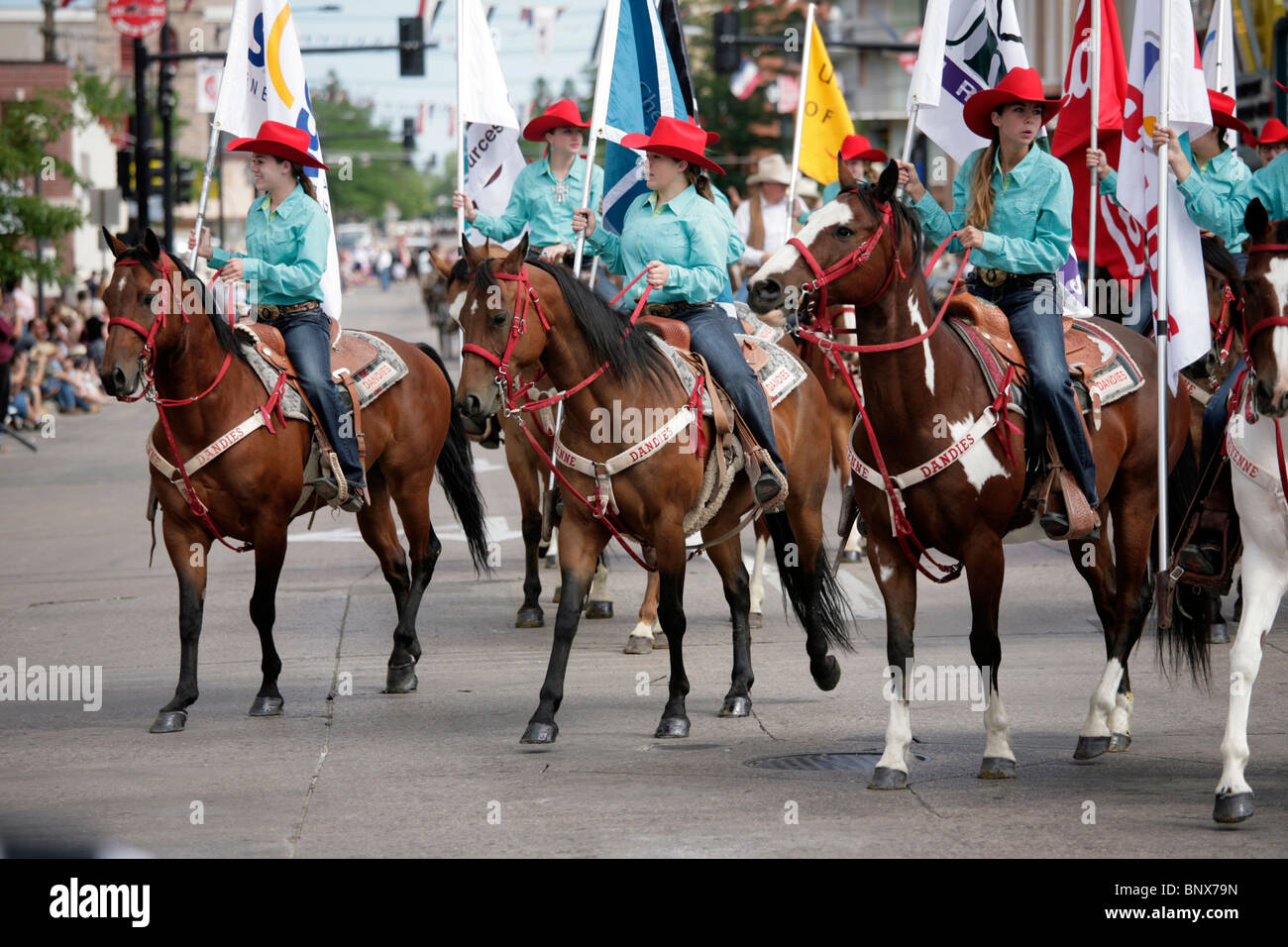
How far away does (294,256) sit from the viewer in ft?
32.0

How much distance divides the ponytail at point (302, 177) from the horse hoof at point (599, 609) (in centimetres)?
366

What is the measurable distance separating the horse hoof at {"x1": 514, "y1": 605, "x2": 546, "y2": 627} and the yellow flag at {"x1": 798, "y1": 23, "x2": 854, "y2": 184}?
23.0ft

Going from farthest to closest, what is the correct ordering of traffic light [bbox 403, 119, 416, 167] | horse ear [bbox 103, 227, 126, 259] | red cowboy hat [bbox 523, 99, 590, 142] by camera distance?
traffic light [bbox 403, 119, 416, 167] → red cowboy hat [bbox 523, 99, 590, 142] → horse ear [bbox 103, 227, 126, 259]

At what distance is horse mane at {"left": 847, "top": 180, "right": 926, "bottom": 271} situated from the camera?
24.3 feet

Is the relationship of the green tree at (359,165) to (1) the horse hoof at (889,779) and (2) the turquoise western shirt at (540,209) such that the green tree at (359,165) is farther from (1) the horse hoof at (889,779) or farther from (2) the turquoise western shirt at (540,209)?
(1) the horse hoof at (889,779)

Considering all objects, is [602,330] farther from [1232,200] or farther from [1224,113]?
[1224,113]

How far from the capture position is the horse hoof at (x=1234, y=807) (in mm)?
6637

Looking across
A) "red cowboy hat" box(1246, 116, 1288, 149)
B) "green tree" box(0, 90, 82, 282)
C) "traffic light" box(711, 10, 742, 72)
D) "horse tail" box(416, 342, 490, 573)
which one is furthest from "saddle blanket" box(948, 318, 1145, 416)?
"traffic light" box(711, 10, 742, 72)

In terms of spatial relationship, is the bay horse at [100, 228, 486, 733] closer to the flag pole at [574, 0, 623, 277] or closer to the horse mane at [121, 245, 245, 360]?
the horse mane at [121, 245, 245, 360]

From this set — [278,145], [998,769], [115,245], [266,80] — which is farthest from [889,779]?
[266,80]

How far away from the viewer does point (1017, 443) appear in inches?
309

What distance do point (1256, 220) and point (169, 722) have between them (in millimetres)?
5759
